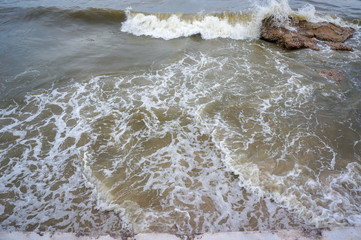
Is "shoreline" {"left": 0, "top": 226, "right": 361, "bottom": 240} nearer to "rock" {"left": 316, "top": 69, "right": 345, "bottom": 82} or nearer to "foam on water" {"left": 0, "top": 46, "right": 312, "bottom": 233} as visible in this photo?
"foam on water" {"left": 0, "top": 46, "right": 312, "bottom": 233}

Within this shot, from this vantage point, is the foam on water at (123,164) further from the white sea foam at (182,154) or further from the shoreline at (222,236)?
the shoreline at (222,236)

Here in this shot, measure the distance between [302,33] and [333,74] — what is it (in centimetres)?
349

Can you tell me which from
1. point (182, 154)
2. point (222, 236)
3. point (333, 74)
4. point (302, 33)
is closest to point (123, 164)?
point (182, 154)

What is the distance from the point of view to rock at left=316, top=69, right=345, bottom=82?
21.4 ft

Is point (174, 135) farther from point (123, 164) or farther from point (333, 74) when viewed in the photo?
point (333, 74)

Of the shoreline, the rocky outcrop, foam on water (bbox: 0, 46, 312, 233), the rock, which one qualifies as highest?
the rocky outcrop

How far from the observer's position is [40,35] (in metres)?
9.19

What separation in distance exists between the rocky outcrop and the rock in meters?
1.95

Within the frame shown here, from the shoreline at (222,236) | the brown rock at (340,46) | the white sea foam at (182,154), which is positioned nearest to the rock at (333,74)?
the white sea foam at (182,154)

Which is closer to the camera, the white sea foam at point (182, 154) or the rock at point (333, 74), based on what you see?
the white sea foam at point (182, 154)

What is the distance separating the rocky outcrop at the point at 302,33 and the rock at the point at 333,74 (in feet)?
6.41

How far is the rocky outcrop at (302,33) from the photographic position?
8.50 m

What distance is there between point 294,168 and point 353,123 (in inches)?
90.2

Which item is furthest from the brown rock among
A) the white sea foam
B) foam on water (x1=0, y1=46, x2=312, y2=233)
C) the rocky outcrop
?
foam on water (x1=0, y1=46, x2=312, y2=233)
